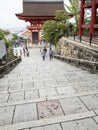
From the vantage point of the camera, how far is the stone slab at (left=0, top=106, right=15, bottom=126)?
4.00 metres

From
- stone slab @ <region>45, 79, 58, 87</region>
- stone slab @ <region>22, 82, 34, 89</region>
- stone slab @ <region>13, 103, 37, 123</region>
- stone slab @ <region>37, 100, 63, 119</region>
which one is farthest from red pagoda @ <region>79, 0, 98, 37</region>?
stone slab @ <region>13, 103, 37, 123</region>

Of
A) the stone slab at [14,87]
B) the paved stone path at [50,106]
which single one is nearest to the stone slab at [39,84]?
the paved stone path at [50,106]

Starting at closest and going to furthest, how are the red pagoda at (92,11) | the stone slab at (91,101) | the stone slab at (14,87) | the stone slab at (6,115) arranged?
the stone slab at (6,115) → the stone slab at (91,101) → the stone slab at (14,87) → the red pagoda at (92,11)

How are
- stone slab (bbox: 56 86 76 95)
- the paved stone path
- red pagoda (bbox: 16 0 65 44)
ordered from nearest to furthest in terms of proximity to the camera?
the paved stone path
stone slab (bbox: 56 86 76 95)
red pagoda (bbox: 16 0 65 44)

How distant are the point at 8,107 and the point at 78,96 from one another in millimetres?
2156

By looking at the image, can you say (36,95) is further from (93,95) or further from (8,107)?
(93,95)

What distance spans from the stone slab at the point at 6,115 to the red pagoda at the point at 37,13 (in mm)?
32817

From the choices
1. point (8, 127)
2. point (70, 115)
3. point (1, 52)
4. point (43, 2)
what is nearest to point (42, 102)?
point (70, 115)

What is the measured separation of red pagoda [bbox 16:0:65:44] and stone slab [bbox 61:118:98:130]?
3359 centimetres

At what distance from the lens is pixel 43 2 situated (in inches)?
1613

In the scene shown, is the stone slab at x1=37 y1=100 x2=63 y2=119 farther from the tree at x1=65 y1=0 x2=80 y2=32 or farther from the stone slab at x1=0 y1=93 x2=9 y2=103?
the tree at x1=65 y1=0 x2=80 y2=32

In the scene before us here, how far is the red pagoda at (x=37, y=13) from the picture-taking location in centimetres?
3553

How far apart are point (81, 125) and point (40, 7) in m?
38.4

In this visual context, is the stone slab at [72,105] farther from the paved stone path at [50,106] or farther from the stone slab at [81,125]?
the stone slab at [81,125]
